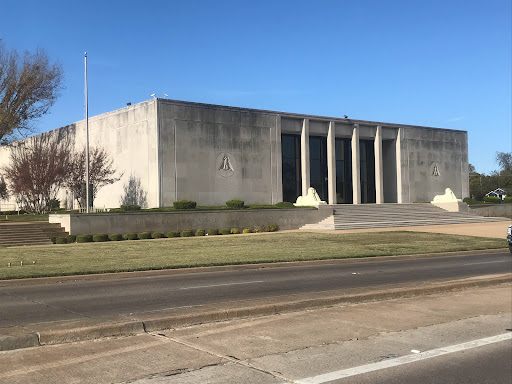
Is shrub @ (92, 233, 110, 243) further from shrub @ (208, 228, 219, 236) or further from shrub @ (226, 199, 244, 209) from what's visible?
shrub @ (226, 199, 244, 209)

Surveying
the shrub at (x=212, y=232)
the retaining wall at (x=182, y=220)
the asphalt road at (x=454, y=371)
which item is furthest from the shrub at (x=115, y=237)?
the asphalt road at (x=454, y=371)

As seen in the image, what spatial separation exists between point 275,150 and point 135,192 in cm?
1308

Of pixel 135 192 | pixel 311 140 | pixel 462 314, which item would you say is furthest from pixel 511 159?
pixel 462 314

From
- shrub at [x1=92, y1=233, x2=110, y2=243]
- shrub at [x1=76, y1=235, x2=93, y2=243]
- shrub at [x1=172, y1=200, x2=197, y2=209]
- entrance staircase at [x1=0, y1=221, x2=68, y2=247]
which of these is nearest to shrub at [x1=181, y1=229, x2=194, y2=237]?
shrub at [x1=172, y1=200, x2=197, y2=209]

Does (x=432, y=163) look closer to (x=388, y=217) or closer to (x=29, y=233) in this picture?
(x=388, y=217)

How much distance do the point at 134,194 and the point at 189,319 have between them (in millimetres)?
36552

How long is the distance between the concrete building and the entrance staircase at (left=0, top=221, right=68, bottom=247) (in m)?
9.48

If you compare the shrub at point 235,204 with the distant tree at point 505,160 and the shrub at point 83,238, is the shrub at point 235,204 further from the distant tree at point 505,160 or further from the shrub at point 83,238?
the distant tree at point 505,160

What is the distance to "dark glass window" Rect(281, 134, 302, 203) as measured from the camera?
50906mm

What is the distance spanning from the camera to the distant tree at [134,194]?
42.7 m

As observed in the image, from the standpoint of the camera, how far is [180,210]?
37250mm

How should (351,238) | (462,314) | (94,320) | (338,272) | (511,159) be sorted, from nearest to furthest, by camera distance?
(94,320)
(462,314)
(338,272)
(351,238)
(511,159)

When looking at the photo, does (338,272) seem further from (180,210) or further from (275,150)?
(275,150)

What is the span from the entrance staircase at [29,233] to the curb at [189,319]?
25.3 meters
